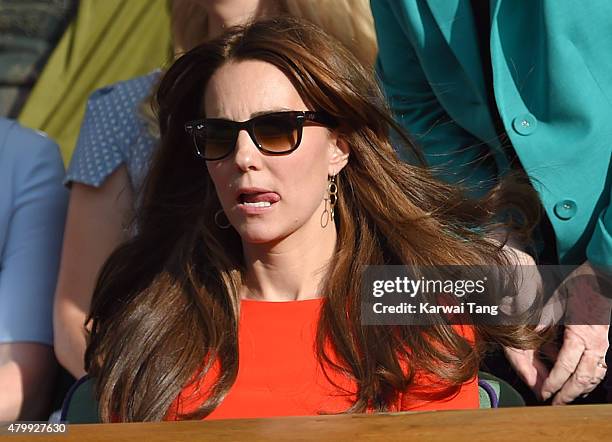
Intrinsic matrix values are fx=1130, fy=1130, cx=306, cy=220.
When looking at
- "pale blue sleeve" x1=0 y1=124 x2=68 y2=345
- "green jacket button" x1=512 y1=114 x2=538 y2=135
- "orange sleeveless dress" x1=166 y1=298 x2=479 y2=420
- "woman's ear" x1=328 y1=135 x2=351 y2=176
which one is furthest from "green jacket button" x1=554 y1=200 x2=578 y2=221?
"pale blue sleeve" x1=0 y1=124 x2=68 y2=345

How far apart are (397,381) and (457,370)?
88 millimetres

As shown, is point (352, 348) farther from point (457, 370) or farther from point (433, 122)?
point (433, 122)

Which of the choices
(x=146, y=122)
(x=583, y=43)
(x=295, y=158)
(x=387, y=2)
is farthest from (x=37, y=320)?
(x=583, y=43)

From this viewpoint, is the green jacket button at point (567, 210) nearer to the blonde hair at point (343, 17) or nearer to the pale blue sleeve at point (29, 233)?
the blonde hair at point (343, 17)

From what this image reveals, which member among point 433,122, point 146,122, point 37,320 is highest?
point 433,122

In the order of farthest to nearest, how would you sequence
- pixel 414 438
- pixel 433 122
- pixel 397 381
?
pixel 433 122, pixel 397 381, pixel 414 438

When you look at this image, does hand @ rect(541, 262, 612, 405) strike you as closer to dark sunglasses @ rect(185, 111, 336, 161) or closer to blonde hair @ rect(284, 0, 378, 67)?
dark sunglasses @ rect(185, 111, 336, 161)

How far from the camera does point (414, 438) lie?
56.1 inches

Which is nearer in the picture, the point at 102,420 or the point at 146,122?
the point at 102,420

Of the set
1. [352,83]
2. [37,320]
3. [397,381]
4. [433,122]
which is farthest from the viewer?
[37,320]

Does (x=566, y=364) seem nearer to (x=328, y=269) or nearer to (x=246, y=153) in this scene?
(x=328, y=269)

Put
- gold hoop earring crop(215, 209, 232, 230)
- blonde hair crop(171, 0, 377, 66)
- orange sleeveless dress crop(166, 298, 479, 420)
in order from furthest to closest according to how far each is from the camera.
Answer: blonde hair crop(171, 0, 377, 66) < gold hoop earring crop(215, 209, 232, 230) < orange sleeveless dress crop(166, 298, 479, 420)

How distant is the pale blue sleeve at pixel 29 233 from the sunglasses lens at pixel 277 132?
692 millimetres

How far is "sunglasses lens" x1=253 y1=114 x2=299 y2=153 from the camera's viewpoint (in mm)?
1628
